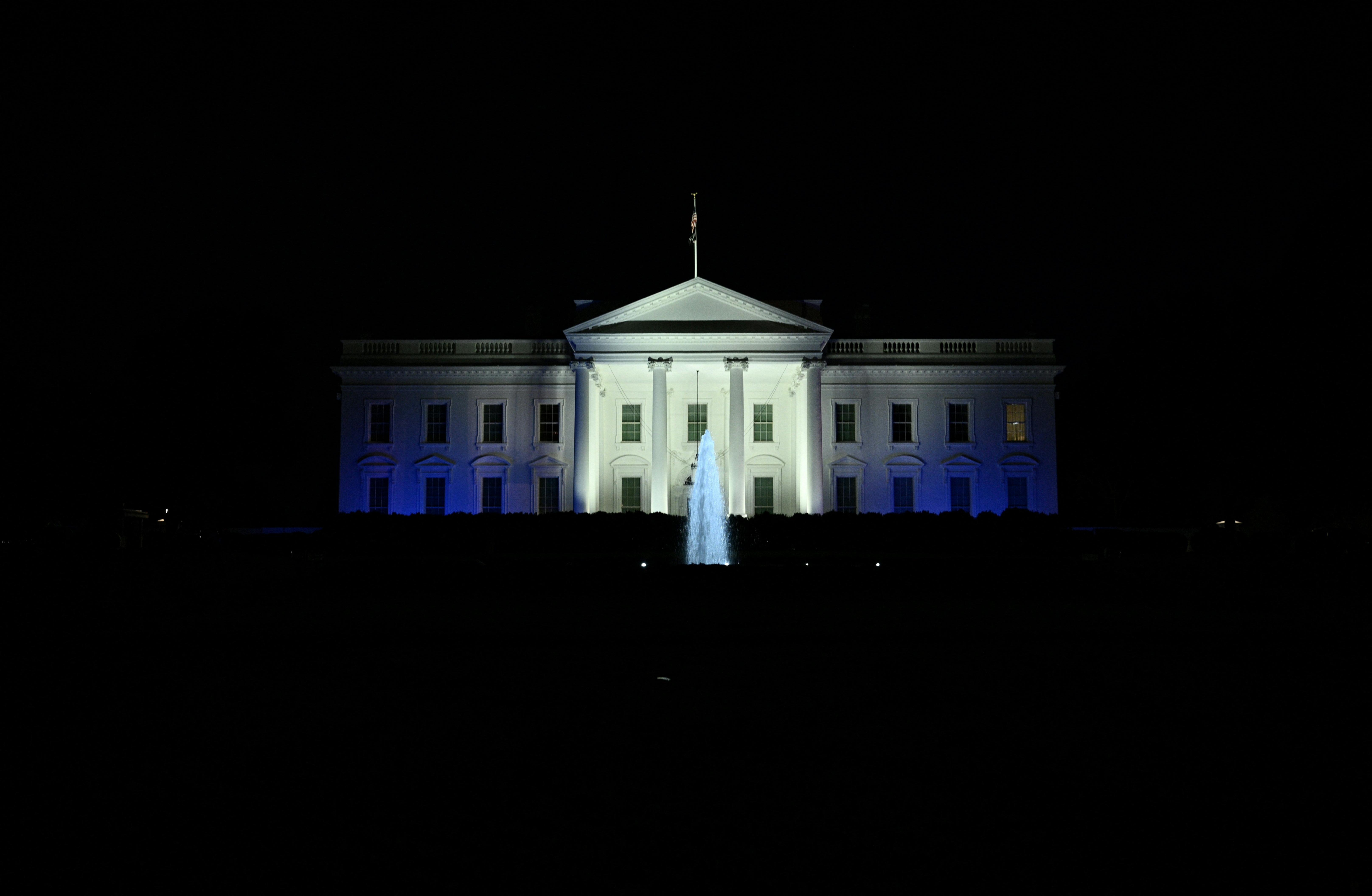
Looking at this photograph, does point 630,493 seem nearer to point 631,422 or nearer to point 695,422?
point 631,422

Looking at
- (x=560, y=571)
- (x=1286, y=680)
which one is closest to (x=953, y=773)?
(x=1286, y=680)

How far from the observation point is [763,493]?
47.1m

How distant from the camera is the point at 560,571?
17.8 meters

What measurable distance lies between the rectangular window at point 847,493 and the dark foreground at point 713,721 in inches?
1260

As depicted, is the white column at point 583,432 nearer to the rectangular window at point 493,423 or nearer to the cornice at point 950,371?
the rectangular window at point 493,423

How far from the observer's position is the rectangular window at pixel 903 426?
4728cm

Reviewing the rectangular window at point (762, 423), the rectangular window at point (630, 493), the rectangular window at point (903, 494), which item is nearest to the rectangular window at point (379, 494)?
the rectangular window at point (630, 493)

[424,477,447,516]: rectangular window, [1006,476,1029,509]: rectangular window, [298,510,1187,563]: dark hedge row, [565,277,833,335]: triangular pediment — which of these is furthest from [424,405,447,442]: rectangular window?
[1006,476,1029,509]: rectangular window

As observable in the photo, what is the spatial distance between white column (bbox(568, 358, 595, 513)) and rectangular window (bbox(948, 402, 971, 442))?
16652 millimetres

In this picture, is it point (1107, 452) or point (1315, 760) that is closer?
point (1315, 760)

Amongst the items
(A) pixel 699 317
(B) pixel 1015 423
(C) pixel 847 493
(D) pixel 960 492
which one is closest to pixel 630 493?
(A) pixel 699 317

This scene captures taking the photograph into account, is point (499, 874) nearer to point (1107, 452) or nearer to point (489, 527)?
point (489, 527)

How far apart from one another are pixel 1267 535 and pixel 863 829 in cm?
3384

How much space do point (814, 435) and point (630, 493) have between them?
30.9 feet
